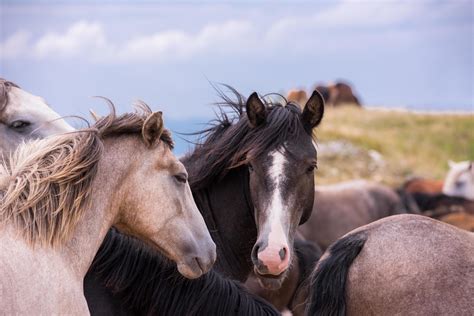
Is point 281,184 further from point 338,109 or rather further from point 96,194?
point 338,109

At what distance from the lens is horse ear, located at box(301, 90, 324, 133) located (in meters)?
5.30

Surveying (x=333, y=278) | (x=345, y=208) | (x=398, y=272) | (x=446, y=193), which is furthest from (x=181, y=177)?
(x=446, y=193)

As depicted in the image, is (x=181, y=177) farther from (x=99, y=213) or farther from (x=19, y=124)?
(x=19, y=124)

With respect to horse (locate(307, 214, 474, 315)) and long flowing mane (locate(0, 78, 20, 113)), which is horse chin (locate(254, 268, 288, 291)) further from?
long flowing mane (locate(0, 78, 20, 113))

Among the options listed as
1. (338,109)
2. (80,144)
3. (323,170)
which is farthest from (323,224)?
(338,109)

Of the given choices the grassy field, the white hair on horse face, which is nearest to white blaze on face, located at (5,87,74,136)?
the white hair on horse face

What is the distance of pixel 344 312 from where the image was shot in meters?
4.36

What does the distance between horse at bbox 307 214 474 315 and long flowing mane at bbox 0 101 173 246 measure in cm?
136

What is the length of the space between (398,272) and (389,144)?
19629 mm

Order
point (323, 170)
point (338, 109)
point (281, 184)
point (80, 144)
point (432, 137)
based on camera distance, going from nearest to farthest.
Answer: point (80, 144), point (281, 184), point (323, 170), point (432, 137), point (338, 109)

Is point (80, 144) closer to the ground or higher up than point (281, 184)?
higher up

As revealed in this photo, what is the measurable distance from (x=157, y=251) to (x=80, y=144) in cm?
77

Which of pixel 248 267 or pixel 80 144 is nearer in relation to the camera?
pixel 80 144

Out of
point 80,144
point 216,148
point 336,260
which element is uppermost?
point 80,144
